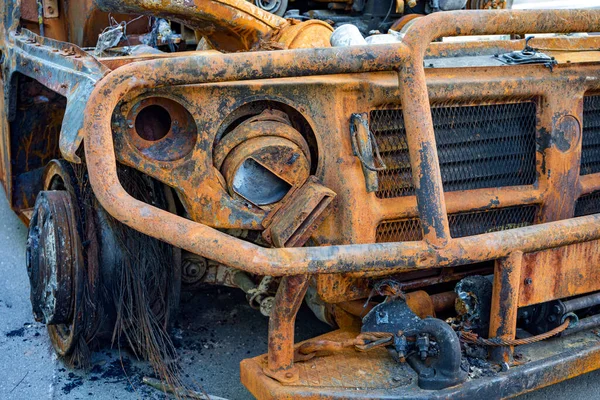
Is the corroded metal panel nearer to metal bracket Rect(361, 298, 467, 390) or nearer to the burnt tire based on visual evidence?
metal bracket Rect(361, 298, 467, 390)

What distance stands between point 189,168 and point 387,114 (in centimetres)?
74

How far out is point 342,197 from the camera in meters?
2.43

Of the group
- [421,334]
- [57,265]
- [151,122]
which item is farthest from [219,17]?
[421,334]

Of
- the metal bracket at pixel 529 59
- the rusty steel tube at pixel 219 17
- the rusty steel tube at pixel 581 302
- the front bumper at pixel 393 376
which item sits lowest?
the front bumper at pixel 393 376

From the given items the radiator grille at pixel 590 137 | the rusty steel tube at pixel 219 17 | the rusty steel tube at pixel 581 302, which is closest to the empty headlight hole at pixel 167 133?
the rusty steel tube at pixel 219 17

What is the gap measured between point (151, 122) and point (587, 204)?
1.82m

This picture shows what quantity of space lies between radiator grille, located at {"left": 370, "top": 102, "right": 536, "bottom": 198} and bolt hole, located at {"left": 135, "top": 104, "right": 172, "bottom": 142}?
0.72 metres

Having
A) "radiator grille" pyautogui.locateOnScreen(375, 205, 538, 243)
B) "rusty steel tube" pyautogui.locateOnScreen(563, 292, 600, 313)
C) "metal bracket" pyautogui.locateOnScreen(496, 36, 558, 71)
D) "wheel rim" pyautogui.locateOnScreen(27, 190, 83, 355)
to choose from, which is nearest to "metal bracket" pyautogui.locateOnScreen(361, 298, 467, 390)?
"radiator grille" pyautogui.locateOnScreen(375, 205, 538, 243)

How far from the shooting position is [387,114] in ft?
8.36

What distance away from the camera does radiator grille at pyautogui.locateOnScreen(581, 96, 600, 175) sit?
292cm

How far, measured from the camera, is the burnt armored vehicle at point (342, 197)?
7.18 ft

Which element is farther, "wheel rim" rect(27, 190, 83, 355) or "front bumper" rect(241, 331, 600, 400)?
"wheel rim" rect(27, 190, 83, 355)

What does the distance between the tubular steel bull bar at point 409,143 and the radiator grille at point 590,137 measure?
566 millimetres

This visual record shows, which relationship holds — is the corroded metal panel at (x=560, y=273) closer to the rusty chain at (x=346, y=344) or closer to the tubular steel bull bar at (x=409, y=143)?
the tubular steel bull bar at (x=409, y=143)
